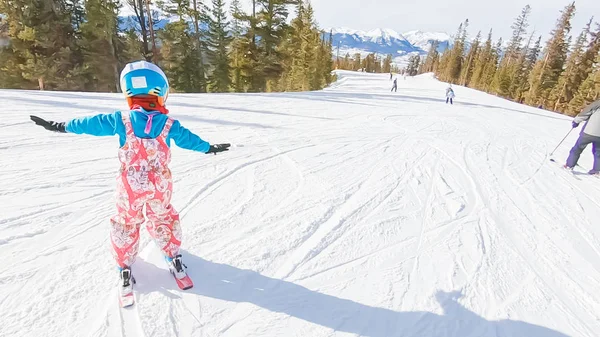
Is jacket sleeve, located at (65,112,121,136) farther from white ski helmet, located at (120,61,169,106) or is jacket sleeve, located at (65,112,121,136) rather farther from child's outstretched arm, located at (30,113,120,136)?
white ski helmet, located at (120,61,169,106)

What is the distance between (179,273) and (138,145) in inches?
44.7

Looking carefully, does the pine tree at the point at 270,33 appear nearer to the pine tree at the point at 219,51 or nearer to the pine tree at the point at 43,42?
the pine tree at the point at 219,51

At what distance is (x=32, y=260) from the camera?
8.23 feet

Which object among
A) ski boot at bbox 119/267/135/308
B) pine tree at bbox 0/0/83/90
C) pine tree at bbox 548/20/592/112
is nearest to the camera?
ski boot at bbox 119/267/135/308

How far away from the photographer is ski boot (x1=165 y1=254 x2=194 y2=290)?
7.89ft

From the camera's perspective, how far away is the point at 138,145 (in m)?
2.04

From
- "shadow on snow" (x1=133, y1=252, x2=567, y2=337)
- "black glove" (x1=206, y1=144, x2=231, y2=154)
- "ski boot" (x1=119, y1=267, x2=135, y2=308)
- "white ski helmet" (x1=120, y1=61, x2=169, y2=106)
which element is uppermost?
"white ski helmet" (x1=120, y1=61, x2=169, y2=106)

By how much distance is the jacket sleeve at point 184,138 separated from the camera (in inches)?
83.8

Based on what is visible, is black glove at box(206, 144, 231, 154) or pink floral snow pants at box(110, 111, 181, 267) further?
black glove at box(206, 144, 231, 154)

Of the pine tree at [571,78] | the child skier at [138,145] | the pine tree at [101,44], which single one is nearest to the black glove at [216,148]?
the child skier at [138,145]

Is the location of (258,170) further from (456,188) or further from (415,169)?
(456,188)

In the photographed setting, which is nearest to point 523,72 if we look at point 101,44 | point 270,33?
point 270,33

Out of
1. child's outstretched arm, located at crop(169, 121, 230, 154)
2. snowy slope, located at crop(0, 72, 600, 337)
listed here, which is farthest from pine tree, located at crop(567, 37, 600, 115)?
child's outstretched arm, located at crop(169, 121, 230, 154)

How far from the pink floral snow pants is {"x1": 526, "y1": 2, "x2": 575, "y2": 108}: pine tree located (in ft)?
159
